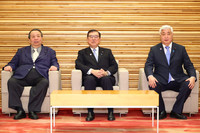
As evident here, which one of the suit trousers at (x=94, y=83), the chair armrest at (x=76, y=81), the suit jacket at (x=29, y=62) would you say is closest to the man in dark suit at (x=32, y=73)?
the suit jacket at (x=29, y=62)

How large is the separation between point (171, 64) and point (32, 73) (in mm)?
2241

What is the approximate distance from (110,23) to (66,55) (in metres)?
1.04

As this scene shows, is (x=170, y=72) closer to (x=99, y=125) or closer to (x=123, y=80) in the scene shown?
(x=123, y=80)

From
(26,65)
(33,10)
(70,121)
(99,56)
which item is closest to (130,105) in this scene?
(70,121)

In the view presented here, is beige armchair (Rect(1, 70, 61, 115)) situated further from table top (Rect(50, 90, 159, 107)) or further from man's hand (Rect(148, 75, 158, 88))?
man's hand (Rect(148, 75, 158, 88))

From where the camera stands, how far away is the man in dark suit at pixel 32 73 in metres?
4.29

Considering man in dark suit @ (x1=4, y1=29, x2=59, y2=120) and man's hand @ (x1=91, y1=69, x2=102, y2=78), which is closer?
man in dark suit @ (x1=4, y1=29, x2=59, y2=120)

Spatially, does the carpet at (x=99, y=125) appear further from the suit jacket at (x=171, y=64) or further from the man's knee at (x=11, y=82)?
the suit jacket at (x=171, y=64)

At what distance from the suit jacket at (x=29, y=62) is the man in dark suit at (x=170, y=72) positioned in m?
1.61

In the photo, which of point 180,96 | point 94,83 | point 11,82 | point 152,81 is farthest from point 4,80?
point 180,96

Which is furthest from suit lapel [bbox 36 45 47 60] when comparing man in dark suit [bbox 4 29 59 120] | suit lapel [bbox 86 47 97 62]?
suit lapel [bbox 86 47 97 62]

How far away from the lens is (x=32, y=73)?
15.1 feet

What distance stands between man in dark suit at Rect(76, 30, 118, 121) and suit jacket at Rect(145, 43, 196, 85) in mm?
619

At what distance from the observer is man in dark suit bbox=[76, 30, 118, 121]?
429 cm
